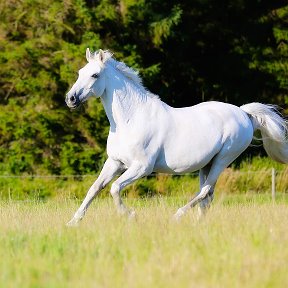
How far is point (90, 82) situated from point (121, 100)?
0.48 m

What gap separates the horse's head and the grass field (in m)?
1.37

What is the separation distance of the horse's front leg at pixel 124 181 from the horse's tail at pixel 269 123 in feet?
8.01

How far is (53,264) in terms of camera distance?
6.43 m

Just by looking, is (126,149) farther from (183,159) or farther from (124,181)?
(183,159)

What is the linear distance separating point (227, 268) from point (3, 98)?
59.8 ft

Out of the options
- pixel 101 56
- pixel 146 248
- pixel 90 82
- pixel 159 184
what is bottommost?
pixel 159 184

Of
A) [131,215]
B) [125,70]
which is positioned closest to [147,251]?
[131,215]

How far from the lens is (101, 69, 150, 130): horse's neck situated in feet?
32.3

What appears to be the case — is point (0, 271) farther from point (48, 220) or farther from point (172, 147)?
point (172, 147)

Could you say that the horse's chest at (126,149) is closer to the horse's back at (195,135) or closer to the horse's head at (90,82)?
the horse's back at (195,135)

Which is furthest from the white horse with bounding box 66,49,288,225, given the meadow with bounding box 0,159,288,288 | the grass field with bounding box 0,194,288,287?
the grass field with bounding box 0,194,288,287

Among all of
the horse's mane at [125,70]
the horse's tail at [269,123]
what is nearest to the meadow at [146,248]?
the horse's tail at [269,123]

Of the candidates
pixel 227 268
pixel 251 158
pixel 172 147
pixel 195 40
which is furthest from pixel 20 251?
pixel 195 40

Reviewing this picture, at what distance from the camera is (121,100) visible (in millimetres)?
9961
